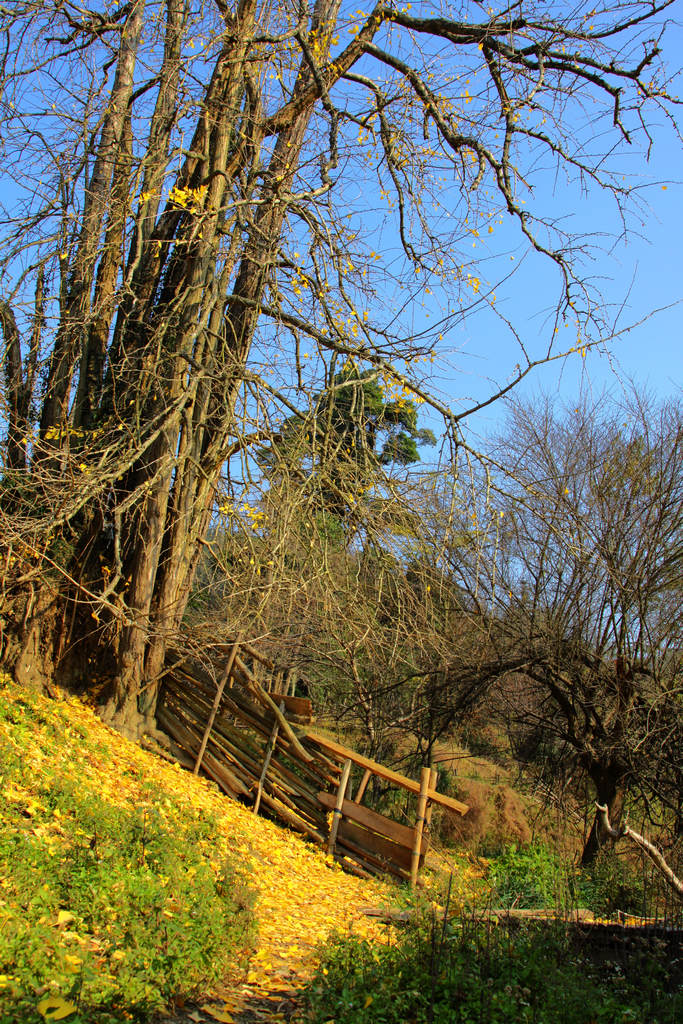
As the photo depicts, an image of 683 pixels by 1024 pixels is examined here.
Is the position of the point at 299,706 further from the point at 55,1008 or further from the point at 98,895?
the point at 55,1008

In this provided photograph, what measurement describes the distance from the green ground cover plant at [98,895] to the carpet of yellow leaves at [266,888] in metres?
0.15

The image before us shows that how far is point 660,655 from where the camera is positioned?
32.7 ft

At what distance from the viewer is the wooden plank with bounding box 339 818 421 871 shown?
336 inches

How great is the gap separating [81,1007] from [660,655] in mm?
8324

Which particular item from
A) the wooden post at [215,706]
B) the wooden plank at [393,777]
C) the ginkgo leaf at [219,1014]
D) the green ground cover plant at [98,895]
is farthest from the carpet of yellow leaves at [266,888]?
the wooden plank at [393,777]

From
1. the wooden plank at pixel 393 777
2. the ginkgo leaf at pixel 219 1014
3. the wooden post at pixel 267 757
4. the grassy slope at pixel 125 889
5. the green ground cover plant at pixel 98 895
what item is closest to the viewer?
the green ground cover plant at pixel 98 895

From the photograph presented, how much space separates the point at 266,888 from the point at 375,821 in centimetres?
227

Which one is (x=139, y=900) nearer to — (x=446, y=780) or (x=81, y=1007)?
(x=81, y=1007)

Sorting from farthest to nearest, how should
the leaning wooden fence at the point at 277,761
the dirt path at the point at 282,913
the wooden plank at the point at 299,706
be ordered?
the wooden plank at the point at 299,706, the leaning wooden fence at the point at 277,761, the dirt path at the point at 282,913

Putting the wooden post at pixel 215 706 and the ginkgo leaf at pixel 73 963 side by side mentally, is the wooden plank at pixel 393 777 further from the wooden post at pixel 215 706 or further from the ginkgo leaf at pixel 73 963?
the ginkgo leaf at pixel 73 963

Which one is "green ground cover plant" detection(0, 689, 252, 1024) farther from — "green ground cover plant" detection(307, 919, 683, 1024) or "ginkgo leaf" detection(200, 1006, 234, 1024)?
"green ground cover plant" detection(307, 919, 683, 1024)

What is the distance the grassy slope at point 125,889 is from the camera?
11.8ft

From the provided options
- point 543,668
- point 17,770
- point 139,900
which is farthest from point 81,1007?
point 543,668

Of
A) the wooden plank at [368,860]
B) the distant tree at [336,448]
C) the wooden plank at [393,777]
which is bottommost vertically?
the wooden plank at [368,860]
